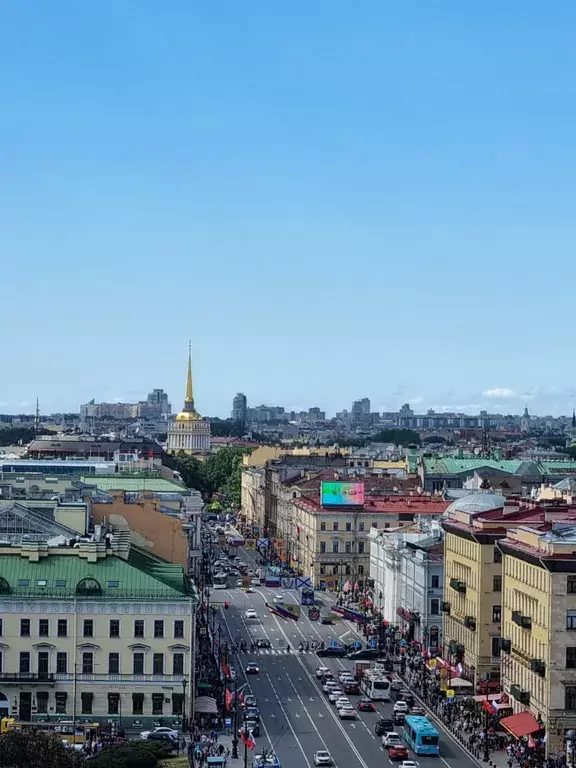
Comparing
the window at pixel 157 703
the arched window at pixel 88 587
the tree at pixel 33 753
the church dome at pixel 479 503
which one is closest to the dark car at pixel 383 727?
the window at pixel 157 703

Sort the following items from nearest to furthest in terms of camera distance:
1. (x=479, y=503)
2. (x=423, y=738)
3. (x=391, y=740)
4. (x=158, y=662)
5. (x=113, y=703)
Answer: (x=423, y=738) < (x=391, y=740) < (x=113, y=703) < (x=158, y=662) < (x=479, y=503)

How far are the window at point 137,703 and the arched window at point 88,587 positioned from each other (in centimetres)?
465

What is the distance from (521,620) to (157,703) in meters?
16.5

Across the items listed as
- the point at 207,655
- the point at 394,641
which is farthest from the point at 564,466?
the point at 207,655

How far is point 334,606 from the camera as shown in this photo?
116812 mm

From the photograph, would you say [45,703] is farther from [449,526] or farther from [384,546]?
[384,546]

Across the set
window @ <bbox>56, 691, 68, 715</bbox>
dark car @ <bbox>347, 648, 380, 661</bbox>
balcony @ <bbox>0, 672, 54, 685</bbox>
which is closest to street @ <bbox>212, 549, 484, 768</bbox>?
dark car @ <bbox>347, 648, 380, 661</bbox>

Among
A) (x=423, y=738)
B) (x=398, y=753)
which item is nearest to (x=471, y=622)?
(x=423, y=738)

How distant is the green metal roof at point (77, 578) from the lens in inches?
2835

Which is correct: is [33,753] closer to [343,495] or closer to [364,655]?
[364,655]

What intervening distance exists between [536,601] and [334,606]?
44976 millimetres

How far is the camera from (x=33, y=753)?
5356cm

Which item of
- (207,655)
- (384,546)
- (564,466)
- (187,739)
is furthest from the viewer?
(564,466)

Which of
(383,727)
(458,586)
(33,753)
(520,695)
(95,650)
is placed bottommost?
(383,727)
